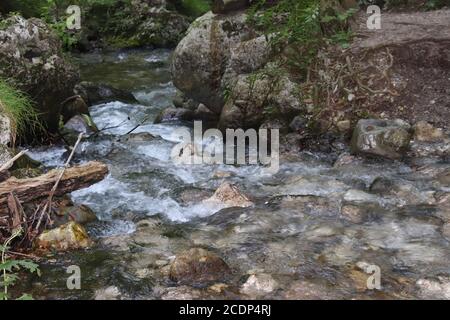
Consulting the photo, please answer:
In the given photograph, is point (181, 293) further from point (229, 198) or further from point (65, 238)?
point (229, 198)

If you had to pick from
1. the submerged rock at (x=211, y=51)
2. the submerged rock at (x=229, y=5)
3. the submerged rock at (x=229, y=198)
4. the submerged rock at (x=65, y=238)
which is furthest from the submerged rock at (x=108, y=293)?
the submerged rock at (x=229, y=5)

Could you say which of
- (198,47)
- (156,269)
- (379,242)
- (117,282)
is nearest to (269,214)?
(379,242)

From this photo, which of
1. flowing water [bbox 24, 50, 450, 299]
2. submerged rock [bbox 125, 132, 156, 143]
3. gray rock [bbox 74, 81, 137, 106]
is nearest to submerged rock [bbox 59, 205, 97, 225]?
flowing water [bbox 24, 50, 450, 299]

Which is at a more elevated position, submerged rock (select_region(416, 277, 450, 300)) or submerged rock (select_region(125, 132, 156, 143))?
submerged rock (select_region(125, 132, 156, 143))

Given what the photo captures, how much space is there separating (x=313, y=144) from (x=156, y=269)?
3937 mm

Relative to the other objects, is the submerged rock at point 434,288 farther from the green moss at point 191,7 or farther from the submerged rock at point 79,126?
the green moss at point 191,7

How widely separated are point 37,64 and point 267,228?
5.17 metres

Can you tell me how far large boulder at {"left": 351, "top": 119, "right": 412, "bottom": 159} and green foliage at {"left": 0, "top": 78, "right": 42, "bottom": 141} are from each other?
4626 mm

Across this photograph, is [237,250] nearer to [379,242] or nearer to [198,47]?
[379,242]

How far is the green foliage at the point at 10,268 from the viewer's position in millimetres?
4039

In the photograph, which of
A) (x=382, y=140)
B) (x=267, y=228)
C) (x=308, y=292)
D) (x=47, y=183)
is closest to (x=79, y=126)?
(x=47, y=183)

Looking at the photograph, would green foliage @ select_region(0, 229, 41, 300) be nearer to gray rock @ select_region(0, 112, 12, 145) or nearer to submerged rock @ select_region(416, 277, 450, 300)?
gray rock @ select_region(0, 112, 12, 145)

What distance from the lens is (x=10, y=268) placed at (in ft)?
13.9

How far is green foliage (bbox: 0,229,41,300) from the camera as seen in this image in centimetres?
404
